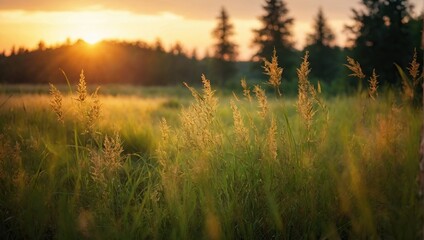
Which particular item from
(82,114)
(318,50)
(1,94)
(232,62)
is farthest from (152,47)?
(82,114)

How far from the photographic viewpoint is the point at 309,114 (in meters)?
2.00

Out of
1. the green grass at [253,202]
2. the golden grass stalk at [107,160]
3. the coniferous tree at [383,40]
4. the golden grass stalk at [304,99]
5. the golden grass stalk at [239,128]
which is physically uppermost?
the coniferous tree at [383,40]

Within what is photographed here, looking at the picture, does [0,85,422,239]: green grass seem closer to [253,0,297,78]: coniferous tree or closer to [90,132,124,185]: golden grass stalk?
[90,132,124,185]: golden grass stalk

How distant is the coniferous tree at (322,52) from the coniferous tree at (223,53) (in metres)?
9.11

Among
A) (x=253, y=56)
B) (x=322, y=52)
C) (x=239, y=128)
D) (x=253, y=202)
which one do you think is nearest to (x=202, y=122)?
(x=239, y=128)

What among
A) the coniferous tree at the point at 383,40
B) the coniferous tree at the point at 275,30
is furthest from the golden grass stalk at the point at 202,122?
the coniferous tree at the point at 275,30

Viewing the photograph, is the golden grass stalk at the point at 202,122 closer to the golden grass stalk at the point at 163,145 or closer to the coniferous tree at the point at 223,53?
the golden grass stalk at the point at 163,145

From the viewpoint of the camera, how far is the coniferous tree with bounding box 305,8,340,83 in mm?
38062

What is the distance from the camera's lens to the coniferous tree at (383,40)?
60.8 ft

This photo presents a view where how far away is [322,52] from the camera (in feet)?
126

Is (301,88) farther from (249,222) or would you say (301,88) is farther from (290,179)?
(249,222)

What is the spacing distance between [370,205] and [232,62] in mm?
40109

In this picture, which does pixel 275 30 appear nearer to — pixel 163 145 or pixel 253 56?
pixel 253 56

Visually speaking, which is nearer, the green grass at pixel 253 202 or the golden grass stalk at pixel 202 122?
the green grass at pixel 253 202
